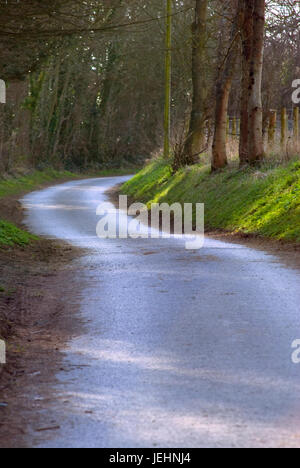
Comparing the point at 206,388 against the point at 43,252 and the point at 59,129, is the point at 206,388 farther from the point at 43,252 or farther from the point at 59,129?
the point at 59,129

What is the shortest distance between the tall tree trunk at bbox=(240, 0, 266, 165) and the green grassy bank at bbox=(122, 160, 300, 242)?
84 cm

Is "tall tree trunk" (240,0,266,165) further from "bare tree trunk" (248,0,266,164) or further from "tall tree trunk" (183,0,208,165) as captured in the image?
"tall tree trunk" (183,0,208,165)

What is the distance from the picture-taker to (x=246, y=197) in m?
20.9

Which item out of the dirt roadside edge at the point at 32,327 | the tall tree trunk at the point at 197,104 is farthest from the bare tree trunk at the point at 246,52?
the dirt roadside edge at the point at 32,327

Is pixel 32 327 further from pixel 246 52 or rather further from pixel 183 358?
pixel 246 52

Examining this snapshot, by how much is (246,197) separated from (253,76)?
386 centimetres

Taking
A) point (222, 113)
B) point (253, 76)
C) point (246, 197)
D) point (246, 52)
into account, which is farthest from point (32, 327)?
point (222, 113)

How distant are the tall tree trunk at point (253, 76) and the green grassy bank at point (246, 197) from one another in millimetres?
836

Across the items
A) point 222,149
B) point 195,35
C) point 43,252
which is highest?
point 195,35

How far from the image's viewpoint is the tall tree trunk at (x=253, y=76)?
2241 cm

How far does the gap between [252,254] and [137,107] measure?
59513mm

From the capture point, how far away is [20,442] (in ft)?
16.3

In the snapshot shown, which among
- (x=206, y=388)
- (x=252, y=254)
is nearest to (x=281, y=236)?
(x=252, y=254)

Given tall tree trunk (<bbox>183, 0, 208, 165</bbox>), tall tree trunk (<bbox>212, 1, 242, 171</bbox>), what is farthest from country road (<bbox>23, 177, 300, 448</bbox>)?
tall tree trunk (<bbox>183, 0, 208, 165</bbox>)
